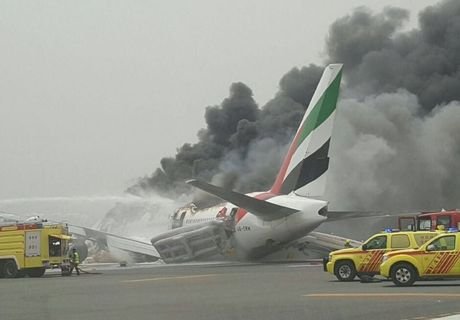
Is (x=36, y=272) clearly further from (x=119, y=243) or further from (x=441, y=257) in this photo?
(x=441, y=257)

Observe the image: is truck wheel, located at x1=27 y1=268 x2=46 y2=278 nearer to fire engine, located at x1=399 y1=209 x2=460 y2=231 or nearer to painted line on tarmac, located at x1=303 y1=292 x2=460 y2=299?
fire engine, located at x1=399 y1=209 x2=460 y2=231

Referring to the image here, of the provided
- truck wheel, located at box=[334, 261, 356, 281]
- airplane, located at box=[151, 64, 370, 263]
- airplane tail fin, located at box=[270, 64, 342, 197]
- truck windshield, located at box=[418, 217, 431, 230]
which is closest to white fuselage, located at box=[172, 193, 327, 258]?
airplane, located at box=[151, 64, 370, 263]

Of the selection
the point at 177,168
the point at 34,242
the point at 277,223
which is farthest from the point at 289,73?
the point at 34,242

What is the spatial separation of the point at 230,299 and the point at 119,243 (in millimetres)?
27034

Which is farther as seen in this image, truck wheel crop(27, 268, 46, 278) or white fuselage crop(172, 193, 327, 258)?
white fuselage crop(172, 193, 327, 258)

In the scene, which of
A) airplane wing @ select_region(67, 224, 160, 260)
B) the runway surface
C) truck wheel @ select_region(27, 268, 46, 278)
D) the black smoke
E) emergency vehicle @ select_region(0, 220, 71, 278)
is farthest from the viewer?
the black smoke

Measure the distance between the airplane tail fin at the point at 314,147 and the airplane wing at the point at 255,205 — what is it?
7.05ft

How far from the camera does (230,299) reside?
23672 millimetres

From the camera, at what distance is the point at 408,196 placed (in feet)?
214

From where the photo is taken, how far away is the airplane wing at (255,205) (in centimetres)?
3984

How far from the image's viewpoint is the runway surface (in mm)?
19734

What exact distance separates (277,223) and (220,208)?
5.03 metres

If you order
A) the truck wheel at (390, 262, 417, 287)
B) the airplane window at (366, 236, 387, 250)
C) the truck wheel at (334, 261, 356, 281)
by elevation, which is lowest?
the truck wheel at (390, 262, 417, 287)

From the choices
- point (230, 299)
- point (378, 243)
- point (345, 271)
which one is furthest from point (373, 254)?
point (230, 299)
